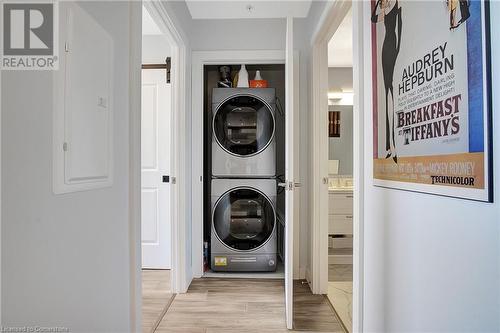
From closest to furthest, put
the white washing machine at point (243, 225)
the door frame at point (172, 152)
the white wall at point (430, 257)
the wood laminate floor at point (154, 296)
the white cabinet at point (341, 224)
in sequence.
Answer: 1. the white wall at point (430, 257)
2. the door frame at point (172, 152)
3. the wood laminate floor at point (154, 296)
4. the white washing machine at point (243, 225)
5. the white cabinet at point (341, 224)

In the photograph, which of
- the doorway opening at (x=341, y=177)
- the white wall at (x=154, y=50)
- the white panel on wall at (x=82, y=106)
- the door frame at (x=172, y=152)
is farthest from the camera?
the white wall at (x=154, y=50)

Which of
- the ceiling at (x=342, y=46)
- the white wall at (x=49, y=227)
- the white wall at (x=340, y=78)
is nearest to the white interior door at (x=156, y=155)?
the white wall at (x=49, y=227)

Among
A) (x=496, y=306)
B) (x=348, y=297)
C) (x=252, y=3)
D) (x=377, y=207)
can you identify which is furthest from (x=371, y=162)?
(x=252, y=3)

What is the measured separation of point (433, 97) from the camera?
0.93 m

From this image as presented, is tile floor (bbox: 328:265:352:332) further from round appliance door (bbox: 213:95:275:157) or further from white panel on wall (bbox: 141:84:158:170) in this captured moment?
white panel on wall (bbox: 141:84:158:170)

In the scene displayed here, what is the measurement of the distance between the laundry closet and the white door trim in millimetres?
154

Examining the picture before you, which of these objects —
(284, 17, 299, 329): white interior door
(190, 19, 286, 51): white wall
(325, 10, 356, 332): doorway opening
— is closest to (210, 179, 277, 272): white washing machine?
(325, 10, 356, 332): doorway opening

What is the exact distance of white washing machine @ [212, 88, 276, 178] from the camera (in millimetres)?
2836

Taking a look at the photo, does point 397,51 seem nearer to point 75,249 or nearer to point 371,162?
point 371,162

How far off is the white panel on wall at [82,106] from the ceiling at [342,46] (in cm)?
238

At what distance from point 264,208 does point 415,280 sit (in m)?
1.89

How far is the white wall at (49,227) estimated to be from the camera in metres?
0.77

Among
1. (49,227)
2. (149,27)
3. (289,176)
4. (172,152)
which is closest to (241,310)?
(289,176)

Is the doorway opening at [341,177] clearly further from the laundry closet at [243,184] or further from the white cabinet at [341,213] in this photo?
the laundry closet at [243,184]
